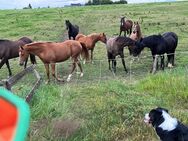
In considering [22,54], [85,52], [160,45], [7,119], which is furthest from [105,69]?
[7,119]

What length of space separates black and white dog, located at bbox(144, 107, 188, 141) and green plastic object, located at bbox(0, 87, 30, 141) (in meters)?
4.17

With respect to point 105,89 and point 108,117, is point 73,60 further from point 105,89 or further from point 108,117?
point 108,117

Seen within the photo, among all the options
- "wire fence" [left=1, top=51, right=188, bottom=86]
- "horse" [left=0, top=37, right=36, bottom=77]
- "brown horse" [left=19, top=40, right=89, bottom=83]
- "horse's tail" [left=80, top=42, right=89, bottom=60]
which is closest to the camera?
"brown horse" [left=19, top=40, right=89, bottom=83]

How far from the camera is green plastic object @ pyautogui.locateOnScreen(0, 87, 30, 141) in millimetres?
758

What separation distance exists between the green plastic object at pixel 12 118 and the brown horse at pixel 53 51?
12025 mm

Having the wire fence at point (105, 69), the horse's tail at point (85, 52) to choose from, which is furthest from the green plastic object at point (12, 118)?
the horse's tail at point (85, 52)

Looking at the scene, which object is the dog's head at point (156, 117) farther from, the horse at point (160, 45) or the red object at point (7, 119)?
the horse at point (160, 45)

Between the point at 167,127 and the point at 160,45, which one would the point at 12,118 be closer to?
the point at 167,127

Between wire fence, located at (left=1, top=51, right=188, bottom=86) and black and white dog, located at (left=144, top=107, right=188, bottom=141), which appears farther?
wire fence, located at (left=1, top=51, right=188, bottom=86)

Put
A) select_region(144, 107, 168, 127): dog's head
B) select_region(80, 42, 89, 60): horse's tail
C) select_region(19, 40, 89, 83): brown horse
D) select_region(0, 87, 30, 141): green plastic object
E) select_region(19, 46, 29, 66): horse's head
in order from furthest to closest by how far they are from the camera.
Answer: select_region(80, 42, 89, 60): horse's tail
select_region(19, 40, 89, 83): brown horse
select_region(19, 46, 29, 66): horse's head
select_region(144, 107, 168, 127): dog's head
select_region(0, 87, 30, 141): green plastic object

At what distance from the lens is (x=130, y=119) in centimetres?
603

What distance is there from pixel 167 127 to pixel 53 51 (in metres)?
8.96

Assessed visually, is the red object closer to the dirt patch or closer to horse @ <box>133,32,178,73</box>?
the dirt patch

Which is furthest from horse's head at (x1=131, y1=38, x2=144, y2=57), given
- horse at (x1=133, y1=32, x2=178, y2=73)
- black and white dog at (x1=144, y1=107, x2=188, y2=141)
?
black and white dog at (x1=144, y1=107, x2=188, y2=141)
